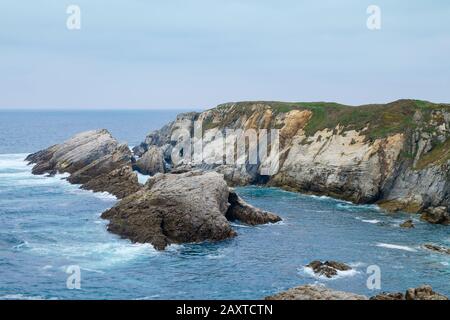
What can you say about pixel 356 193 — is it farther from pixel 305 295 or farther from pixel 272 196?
pixel 305 295

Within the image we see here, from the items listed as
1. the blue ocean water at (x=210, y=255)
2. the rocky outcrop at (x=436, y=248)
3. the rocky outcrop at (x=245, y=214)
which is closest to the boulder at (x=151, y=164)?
the blue ocean water at (x=210, y=255)

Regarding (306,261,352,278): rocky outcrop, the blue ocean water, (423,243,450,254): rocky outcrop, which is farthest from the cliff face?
(306,261,352,278): rocky outcrop

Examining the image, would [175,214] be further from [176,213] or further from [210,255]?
[210,255]

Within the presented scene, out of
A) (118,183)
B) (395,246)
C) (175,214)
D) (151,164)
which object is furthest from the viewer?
(151,164)

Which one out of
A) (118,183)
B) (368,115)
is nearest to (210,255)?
(118,183)

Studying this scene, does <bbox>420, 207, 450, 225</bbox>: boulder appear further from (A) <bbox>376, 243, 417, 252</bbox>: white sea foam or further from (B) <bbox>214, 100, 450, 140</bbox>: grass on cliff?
(B) <bbox>214, 100, 450, 140</bbox>: grass on cliff
